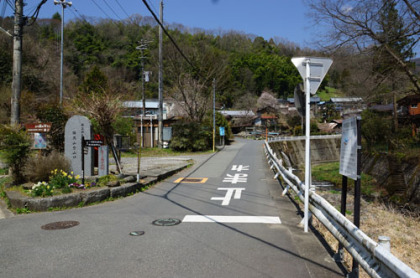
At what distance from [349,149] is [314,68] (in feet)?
7.27

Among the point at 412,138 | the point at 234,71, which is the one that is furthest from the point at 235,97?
the point at 412,138

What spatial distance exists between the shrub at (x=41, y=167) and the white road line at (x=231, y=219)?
4.79 meters

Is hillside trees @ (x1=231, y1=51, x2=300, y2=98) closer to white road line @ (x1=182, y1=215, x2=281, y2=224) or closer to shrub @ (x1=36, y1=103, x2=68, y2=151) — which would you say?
shrub @ (x1=36, y1=103, x2=68, y2=151)

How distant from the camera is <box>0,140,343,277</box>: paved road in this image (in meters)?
4.24

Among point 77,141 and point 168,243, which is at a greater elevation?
point 77,141

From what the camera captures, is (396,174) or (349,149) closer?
(349,149)

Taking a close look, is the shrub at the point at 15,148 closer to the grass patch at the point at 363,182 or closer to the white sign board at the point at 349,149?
the white sign board at the point at 349,149

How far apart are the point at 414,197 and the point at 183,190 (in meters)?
10.5

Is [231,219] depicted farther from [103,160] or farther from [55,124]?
[55,124]

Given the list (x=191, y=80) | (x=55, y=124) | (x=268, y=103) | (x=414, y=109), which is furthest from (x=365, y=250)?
(x=268, y=103)

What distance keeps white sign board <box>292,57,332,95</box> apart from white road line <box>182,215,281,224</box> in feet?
8.95

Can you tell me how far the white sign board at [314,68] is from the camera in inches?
234

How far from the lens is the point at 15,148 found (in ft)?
31.0

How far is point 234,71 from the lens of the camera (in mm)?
75938
